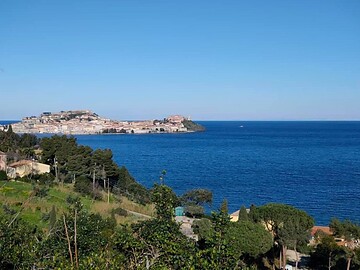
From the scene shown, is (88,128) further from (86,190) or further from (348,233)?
(348,233)

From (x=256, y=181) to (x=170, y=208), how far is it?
32.7 m

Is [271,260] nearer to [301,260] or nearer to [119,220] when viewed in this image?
[301,260]

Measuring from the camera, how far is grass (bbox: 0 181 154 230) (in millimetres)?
14336

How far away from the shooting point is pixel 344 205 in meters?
27.7

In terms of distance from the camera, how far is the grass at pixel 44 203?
14.3 metres

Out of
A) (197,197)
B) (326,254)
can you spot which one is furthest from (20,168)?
(326,254)

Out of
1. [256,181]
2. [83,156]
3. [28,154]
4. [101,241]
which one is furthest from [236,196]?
[101,241]

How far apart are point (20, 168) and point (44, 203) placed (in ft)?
26.5

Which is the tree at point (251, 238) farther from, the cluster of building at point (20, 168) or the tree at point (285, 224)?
the cluster of building at point (20, 168)

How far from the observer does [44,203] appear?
54.7ft

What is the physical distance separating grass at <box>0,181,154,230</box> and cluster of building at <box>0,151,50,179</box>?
2.09 meters

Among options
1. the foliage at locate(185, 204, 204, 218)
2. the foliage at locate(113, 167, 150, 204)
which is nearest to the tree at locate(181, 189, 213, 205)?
the foliage at locate(113, 167, 150, 204)

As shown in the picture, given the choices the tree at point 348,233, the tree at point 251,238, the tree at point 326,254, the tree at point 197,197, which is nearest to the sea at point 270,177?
the tree at point 197,197

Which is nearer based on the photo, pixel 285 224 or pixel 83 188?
pixel 285 224
